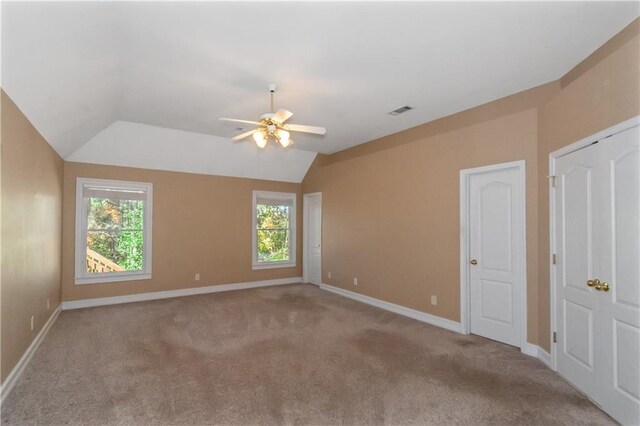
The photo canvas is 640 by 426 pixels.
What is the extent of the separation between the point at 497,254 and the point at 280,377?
286 centimetres

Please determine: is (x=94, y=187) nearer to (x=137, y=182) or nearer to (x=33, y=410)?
(x=137, y=182)

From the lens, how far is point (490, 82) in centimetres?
343

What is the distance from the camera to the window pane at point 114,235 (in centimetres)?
550

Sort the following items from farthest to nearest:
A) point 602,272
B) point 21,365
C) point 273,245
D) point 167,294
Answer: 1. point 273,245
2. point 167,294
3. point 21,365
4. point 602,272

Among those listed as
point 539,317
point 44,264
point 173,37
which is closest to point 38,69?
point 173,37

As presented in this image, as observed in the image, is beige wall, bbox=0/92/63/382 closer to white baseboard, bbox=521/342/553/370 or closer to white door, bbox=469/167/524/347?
white door, bbox=469/167/524/347

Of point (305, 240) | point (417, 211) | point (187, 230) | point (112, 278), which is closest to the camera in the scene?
point (417, 211)

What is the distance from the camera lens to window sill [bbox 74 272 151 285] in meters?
5.34

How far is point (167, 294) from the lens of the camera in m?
6.09

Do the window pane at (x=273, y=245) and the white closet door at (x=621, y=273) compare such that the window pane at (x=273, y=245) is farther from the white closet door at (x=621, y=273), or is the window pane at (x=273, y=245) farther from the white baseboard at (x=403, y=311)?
the white closet door at (x=621, y=273)

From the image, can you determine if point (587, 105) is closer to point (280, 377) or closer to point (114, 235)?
point (280, 377)

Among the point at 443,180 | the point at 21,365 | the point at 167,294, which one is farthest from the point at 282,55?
the point at 167,294

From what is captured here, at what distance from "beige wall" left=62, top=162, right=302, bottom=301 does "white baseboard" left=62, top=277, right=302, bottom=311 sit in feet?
0.26

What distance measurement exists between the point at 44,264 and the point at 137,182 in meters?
2.22
